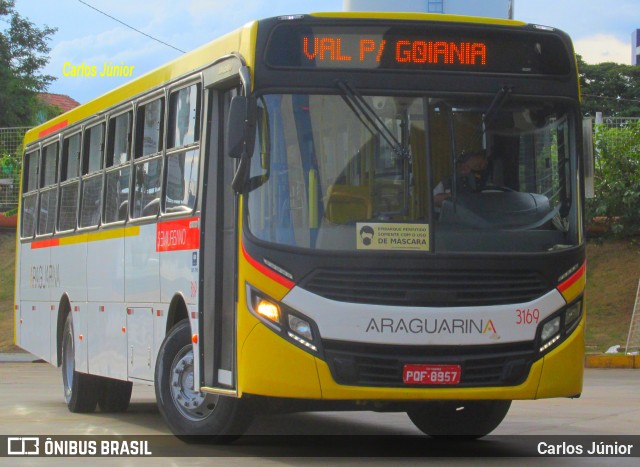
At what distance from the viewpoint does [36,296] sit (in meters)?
16.3

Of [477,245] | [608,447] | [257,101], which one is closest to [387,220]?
[477,245]

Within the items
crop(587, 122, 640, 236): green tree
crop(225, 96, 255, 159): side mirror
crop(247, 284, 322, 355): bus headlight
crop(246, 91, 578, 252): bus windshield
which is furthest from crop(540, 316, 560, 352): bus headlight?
crop(587, 122, 640, 236): green tree

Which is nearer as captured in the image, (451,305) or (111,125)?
(451,305)

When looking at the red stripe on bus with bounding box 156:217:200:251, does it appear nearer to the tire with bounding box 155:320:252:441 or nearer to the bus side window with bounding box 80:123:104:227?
the tire with bounding box 155:320:252:441

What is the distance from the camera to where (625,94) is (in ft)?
Answer: 203

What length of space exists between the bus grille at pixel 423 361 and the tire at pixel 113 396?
577 centimetres

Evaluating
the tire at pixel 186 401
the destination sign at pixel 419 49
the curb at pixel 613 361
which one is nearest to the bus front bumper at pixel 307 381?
the tire at pixel 186 401

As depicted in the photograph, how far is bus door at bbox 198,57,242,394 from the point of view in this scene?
969cm

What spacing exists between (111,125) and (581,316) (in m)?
5.57

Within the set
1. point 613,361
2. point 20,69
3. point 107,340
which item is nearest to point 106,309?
point 107,340

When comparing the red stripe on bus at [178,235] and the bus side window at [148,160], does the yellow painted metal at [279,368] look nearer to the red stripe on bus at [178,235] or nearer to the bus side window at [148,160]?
the red stripe on bus at [178,235]

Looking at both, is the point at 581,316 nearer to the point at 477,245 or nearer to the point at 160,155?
the point at 477,245

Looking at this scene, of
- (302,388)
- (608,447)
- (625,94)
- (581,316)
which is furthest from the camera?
(625,94)

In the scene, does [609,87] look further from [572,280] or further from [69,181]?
[572,280]
